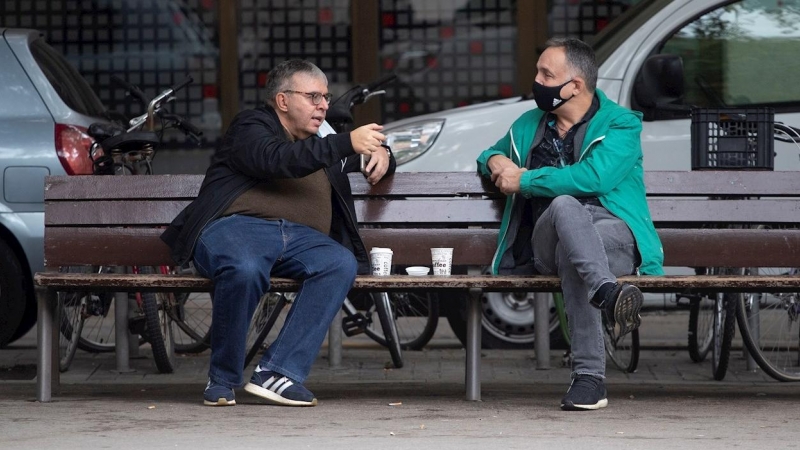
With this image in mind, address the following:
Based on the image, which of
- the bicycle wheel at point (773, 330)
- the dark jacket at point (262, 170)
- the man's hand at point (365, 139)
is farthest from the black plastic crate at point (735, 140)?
the man's hand at point (365, 139)

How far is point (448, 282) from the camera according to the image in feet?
20.7

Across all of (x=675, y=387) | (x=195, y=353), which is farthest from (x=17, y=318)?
(x=675, y=387)

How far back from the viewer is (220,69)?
12891 mm

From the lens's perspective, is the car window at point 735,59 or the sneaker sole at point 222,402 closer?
the sneaker sole at point 222,402

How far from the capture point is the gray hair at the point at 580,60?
667 centimetres

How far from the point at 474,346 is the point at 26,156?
3099 millimetres

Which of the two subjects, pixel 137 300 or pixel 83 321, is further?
pixel 83 321

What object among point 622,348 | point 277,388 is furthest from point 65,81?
point 622,348

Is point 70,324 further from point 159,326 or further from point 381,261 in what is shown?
point 381,261

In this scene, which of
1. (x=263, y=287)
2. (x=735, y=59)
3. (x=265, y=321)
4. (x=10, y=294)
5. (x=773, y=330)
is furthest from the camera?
(x=735, y=59)

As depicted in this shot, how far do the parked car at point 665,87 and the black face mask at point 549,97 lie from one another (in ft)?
6.53

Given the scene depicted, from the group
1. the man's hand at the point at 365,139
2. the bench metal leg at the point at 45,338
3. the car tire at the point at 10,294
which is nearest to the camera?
the man's hand at the point at 365,139

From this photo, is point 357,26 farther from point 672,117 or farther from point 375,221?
point 375,221

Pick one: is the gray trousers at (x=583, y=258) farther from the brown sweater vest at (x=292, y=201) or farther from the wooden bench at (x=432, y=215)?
the brown sweater vest at (x=292, y=201)
